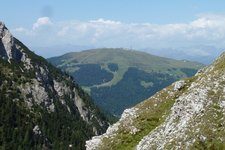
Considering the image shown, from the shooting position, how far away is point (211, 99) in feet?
134

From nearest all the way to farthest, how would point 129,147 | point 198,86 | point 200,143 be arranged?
1. point 200,143
2. point 198,86
3. point 129,147

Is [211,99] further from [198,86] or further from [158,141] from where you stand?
[158,141]

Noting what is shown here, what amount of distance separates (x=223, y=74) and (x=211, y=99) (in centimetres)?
386

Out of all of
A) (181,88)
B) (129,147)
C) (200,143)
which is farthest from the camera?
(181,88)

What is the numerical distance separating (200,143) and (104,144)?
707 inches

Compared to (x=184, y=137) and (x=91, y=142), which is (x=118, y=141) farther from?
(x=184, y=137)

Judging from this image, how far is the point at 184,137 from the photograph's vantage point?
38875mm

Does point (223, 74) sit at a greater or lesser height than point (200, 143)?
greater

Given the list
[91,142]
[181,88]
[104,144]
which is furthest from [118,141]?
[181,88]

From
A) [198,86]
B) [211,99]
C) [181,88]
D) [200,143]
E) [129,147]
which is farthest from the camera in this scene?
[181,88]

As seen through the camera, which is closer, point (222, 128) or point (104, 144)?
point (222, 128)

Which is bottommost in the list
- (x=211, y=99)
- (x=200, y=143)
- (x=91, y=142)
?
(x=91, y=142)

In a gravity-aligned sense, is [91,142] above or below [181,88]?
below

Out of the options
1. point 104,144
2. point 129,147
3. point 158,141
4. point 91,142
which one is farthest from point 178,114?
point 91,142
